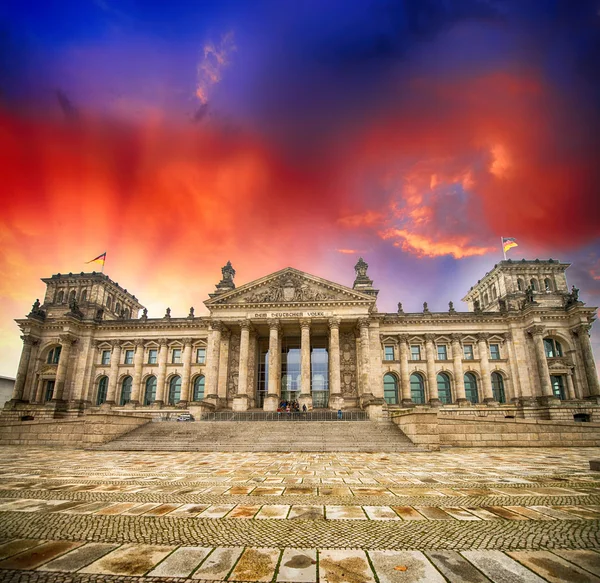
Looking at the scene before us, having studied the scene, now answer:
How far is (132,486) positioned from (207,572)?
6.22m

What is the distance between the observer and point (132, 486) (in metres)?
8.90

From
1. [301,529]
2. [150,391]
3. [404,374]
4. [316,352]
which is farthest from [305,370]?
[301,529]

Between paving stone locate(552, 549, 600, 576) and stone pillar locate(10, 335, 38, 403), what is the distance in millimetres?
55679

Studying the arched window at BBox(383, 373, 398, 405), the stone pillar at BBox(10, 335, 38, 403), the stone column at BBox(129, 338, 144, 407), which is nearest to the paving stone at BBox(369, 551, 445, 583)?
the arched window at BBox(383, 373, 398, 405)

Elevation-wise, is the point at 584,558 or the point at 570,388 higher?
the point at 570,388

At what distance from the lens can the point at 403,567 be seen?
157 inches

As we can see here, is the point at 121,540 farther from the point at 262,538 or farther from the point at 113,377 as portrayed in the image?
the point at 113,377

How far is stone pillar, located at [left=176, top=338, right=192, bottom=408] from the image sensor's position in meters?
44.7

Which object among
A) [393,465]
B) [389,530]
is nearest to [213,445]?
[393,465]

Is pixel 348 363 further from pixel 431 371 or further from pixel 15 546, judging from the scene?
pixel 15 546

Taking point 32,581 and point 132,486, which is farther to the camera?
point 132,486

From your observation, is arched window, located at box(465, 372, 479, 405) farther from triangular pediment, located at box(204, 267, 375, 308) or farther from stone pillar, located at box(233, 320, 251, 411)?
stone pillar, located at box(233, 320, 251, 411)

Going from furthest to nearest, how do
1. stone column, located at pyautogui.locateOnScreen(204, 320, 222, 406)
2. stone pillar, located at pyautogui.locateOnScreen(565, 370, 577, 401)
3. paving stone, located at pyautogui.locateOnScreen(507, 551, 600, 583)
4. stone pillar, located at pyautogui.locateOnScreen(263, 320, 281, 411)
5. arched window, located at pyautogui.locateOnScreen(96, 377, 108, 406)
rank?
arched window, located at pyautogui.locateOnScreen(96, 377, 108, 406) → stone pillar, located at pyautogui.locateOnScreen(565, 370, 577, 401) → stone column, located at pyautogui.locateOnScreen(204, 320, 222, 406) → stone pillar, located at pyautogui.locateOnScreen(263, 320, 281, 411) → paving stone, located at pyautogui.locateOnScreen(507, 551, 600, 583)

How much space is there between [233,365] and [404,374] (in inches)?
819
